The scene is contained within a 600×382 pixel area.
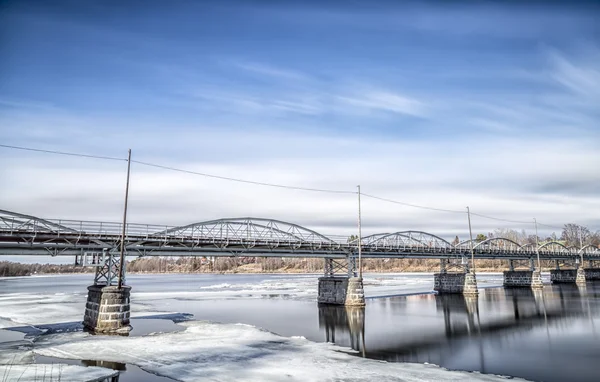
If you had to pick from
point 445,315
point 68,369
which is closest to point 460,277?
point 445,315

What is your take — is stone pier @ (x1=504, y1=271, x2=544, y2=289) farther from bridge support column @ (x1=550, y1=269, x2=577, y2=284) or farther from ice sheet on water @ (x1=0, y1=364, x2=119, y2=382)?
ice sheet on water @ (x1=0, y1=364, x2=119, y2=382)

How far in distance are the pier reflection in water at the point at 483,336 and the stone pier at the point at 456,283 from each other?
16.8m

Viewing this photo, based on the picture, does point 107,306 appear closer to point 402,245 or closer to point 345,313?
point 345,313

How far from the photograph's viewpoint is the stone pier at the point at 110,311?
2883cm

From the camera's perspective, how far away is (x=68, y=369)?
1816cm

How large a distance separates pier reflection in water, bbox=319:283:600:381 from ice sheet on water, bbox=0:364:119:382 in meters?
14.7

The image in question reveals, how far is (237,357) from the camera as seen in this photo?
2084 cm

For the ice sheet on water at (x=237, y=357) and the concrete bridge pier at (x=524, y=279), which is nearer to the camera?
the ice sheet on water at (x=237, y=357)

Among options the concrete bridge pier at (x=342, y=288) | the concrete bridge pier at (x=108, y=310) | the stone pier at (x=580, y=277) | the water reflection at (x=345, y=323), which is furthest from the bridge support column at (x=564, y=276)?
the concrete bridge pier at (x=108, y=310)

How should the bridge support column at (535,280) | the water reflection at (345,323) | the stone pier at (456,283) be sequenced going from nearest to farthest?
the water reflection at (345,323), the stone pier at (456,283), the bridge support column at (535,280)

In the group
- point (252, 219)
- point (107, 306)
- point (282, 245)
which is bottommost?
point (107, 306)

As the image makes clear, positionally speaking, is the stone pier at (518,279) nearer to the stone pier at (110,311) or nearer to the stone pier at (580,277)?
the stone pier at (580,277)

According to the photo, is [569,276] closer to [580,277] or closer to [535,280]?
[580,277]

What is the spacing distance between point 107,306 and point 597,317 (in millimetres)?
46808
